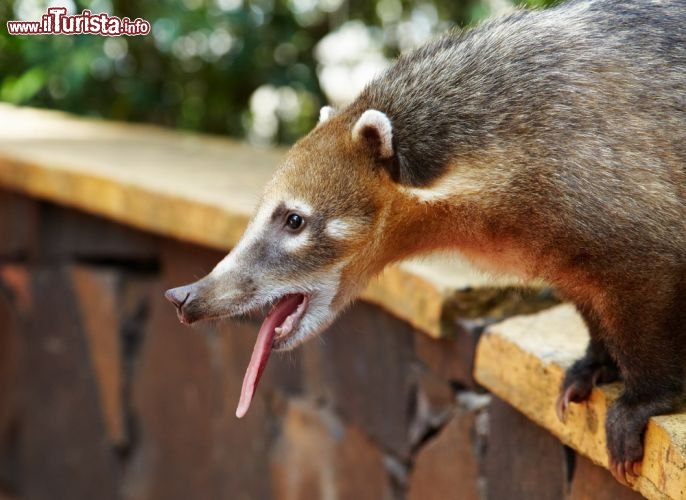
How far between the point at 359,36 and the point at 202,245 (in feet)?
8.95

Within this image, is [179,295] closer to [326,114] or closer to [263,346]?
[263,346]

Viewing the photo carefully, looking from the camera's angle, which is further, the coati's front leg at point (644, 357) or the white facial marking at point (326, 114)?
the white facial marking at point (326, 114)

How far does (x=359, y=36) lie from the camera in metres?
6.32

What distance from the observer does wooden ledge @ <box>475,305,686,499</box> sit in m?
1.99

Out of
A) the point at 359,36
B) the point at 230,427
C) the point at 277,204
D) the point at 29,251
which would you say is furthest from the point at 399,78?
the point at 359,36

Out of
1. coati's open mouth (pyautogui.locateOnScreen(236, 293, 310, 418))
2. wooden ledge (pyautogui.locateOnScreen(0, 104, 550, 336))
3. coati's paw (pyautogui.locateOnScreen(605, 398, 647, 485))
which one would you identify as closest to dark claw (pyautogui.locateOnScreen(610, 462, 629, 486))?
coati's paw (pyautogui.locateOnScreen(605, 398, 647, 485))

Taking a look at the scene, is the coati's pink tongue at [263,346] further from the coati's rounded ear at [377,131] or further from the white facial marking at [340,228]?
the coati's rounded ear at [377,131]

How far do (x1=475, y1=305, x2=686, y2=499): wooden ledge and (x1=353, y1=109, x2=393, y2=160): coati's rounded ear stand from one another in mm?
556

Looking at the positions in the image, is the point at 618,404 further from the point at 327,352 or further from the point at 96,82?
the point at 96,82

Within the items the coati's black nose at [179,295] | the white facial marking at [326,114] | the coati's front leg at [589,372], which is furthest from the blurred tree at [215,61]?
the coati's front leg at [589,372]

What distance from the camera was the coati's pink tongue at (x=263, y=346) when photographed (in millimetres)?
2312

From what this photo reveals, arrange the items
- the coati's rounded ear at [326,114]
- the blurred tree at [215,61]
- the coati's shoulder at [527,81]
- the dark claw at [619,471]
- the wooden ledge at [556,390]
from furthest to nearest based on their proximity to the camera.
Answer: the blurred tree at [215,61] < the coati's rounded ear at [326,114] < the coati's shoulder at [527,81] < the dark claw at [619,471] < the wooden ledge at [556,390]

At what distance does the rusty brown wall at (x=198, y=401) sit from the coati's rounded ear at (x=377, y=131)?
66 centimetres

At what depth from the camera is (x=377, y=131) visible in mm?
2295
